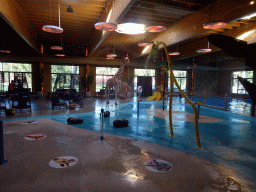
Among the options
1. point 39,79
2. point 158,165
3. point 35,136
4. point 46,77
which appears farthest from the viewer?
point 46,77

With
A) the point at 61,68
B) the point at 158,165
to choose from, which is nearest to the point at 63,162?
the point at 158,165

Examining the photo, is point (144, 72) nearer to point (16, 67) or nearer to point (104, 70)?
point (104, 70)

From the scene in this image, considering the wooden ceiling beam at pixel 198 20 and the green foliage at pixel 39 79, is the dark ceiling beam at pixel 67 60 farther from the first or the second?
the wooden ceiling beam at pixel 198 20

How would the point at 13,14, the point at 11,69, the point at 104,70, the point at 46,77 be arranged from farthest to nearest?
the point at 104,70
the point at 46,77
the point at 11,69
the point at 13,14

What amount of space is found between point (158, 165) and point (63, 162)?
65.2 inches

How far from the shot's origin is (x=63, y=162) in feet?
9.88

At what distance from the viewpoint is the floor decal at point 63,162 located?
2.91 m

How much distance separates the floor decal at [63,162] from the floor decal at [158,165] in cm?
127

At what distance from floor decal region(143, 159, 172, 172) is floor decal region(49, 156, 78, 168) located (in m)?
1.27

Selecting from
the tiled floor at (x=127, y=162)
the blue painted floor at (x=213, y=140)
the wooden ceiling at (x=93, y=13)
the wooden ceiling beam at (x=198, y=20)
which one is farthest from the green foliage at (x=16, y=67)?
Answer: the blue painted floor at (x=213, y=140)

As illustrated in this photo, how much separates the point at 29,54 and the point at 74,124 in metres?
11.5

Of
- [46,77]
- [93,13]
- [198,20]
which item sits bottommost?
[46,77]

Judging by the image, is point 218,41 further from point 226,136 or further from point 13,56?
point 13,56

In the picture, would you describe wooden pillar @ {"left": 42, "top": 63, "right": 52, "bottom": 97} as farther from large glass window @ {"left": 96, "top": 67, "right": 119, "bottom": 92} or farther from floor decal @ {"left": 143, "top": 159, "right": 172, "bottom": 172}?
floor decal @ {"left": 143, "top": 159, "right": 172, "bottom": 172}
